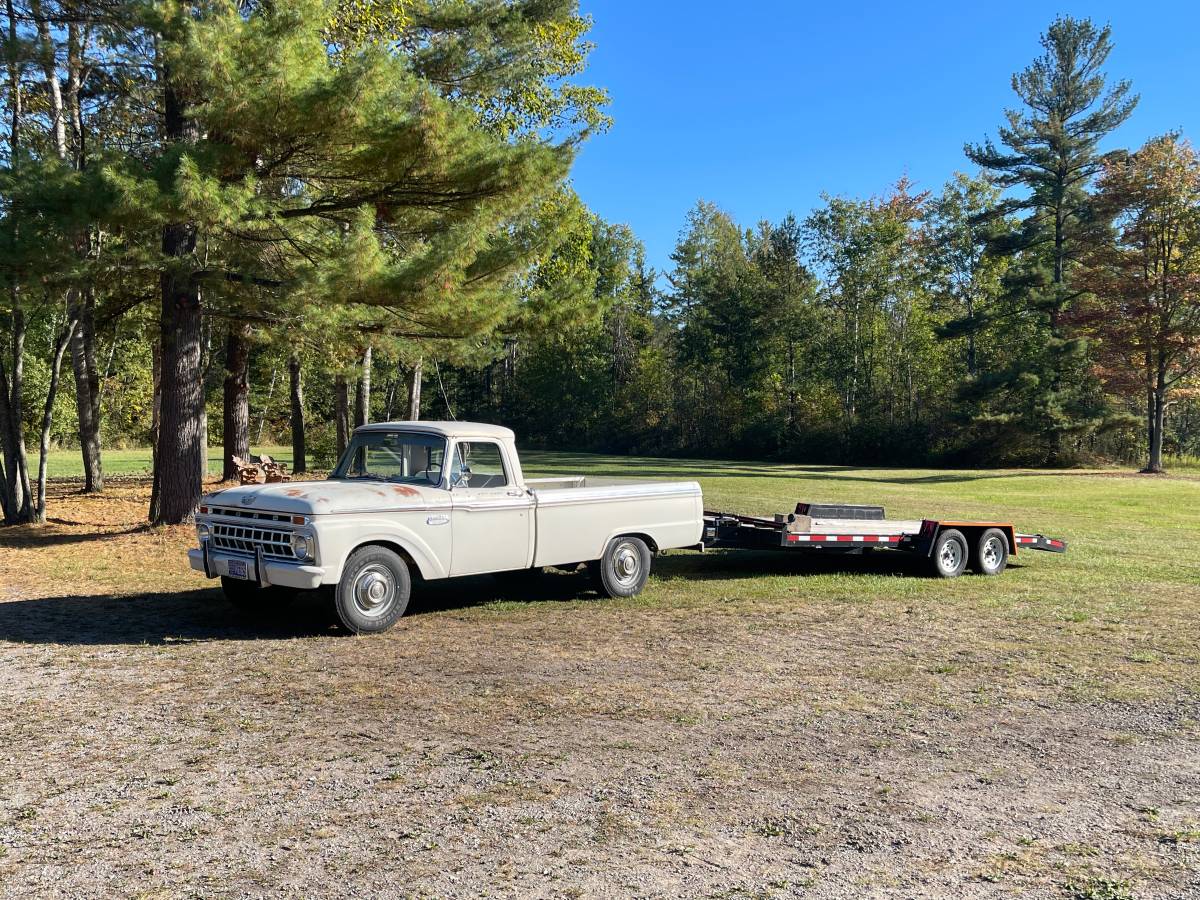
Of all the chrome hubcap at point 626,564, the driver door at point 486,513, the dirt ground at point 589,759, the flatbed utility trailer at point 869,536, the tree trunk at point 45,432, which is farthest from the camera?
the tree trunk at point 45,432

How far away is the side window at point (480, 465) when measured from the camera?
9.04 meters

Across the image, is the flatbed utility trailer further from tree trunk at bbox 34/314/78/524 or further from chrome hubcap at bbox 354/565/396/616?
tree trunk at bbox 34/314/78/524

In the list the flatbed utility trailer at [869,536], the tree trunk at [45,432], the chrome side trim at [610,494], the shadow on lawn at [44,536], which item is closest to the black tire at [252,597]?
the chrome side trim at [610,494]

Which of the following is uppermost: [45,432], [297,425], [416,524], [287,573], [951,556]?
[297,425]

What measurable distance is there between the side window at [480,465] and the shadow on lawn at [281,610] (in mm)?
1455

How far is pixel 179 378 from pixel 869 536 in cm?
1060

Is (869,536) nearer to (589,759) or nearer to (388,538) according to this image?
(388,538)

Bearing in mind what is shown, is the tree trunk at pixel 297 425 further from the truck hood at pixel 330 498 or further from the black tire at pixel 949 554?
the black tire at pixel 949 554

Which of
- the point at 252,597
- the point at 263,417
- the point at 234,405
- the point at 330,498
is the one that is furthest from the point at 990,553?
the point at 263,417

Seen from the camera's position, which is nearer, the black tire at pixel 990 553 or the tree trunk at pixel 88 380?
the black tire at pixel 990 553

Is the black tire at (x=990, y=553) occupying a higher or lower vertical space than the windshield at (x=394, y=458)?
lower

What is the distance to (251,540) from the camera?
815 centimetres

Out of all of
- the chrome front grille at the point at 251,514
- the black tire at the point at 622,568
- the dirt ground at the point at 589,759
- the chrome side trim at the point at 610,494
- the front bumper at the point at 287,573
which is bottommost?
the dirt ground at the point at 589,759

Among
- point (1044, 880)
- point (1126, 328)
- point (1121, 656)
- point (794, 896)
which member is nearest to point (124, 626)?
point (794, 896)
